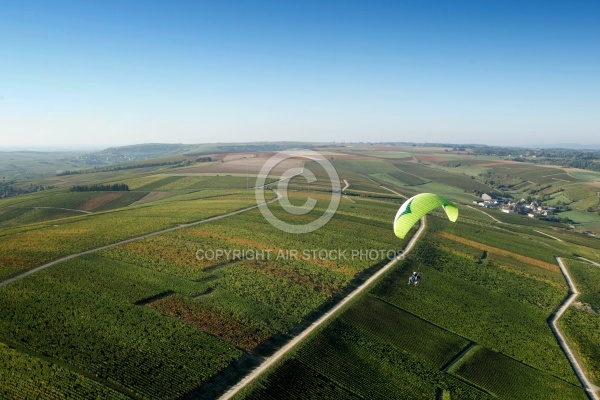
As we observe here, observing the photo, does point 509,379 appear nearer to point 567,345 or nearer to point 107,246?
point 567,345

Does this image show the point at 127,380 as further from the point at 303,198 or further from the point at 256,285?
the point at 303,198

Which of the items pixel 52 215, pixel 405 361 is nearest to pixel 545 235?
pixel 405 361

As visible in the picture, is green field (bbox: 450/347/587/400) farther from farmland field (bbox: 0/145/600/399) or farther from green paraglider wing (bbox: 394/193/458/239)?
green paraglider wing (bbox: 394/193/458/239)

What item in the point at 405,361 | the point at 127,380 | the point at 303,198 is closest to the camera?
the point at 127,380
